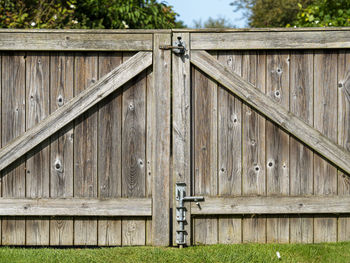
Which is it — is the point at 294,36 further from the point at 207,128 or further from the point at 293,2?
the point at 293,2

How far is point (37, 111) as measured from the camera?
4.32 m

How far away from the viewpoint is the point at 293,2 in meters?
17.9

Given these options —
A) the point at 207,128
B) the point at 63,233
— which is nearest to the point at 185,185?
the point at 207,128

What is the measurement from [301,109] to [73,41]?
81.5 inches

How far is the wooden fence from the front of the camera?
→ 4.28m

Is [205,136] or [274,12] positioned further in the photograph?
[274,12]

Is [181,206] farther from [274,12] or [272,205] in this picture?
[274,12]

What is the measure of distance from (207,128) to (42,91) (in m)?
1.48

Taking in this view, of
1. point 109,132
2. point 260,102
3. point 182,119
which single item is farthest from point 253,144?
point 109,132

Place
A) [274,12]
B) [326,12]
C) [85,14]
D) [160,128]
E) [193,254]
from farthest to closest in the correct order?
[274,12] → [85,14] → [326,12] → [160,128] → [193,254]

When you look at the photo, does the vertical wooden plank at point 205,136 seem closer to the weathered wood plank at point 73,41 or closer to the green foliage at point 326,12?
the weathered wood plank at point 73,41

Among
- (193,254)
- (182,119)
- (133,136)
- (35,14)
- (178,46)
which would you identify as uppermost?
(35,14)

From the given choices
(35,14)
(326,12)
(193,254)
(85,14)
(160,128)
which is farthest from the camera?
(85,14)

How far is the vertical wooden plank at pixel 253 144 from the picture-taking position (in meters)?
4.32
